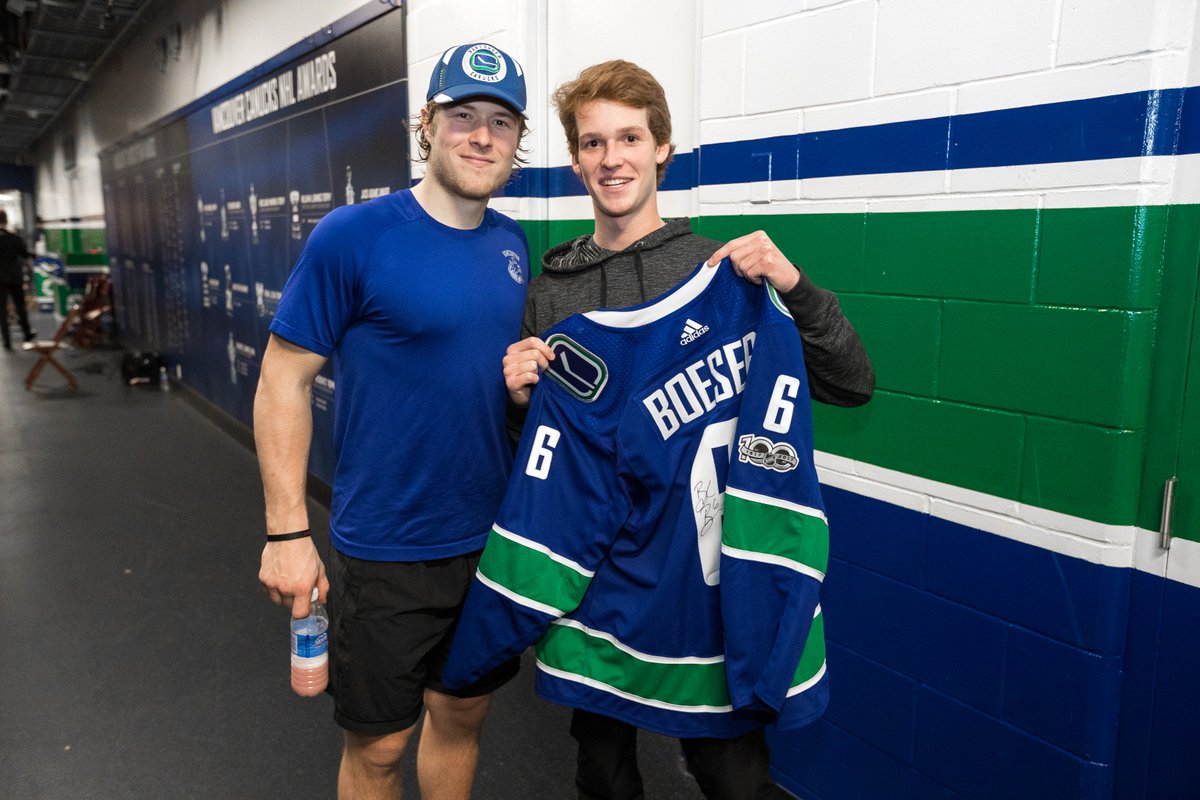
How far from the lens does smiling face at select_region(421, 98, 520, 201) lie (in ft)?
4.86

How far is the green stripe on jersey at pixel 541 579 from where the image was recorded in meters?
1.30

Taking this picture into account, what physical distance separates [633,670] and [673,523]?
9.6 inches

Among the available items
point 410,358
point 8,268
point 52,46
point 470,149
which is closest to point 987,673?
point 410,358

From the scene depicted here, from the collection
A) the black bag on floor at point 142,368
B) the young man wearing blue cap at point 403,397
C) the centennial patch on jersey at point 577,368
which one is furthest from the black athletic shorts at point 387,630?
the black bag on floor at point 142,368

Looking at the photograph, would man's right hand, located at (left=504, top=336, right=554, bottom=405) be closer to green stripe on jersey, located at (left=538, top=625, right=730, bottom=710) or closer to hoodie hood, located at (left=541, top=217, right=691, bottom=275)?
hoodie hood, located at (left=541, top=217, right=691, bottom=275)

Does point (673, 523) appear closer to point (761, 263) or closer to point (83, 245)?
point (761, 263)

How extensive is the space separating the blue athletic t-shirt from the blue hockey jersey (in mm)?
211

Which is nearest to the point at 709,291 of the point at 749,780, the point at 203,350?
the point at 749,780

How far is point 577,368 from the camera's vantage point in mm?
1311

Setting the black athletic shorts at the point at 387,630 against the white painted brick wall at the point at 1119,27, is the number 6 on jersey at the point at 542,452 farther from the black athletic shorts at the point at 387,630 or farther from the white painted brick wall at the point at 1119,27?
the white painted brick wall at the point at 1119,27

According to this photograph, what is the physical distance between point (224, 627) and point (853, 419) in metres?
2.40

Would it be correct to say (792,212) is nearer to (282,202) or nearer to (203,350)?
(282,202)

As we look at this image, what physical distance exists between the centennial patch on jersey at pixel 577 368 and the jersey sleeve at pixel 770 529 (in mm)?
237

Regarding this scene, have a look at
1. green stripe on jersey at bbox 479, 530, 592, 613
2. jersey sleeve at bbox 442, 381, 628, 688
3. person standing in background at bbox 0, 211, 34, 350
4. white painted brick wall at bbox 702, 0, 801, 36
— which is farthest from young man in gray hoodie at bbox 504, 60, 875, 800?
person standing in background at bbox 0, 211, 34, 350
